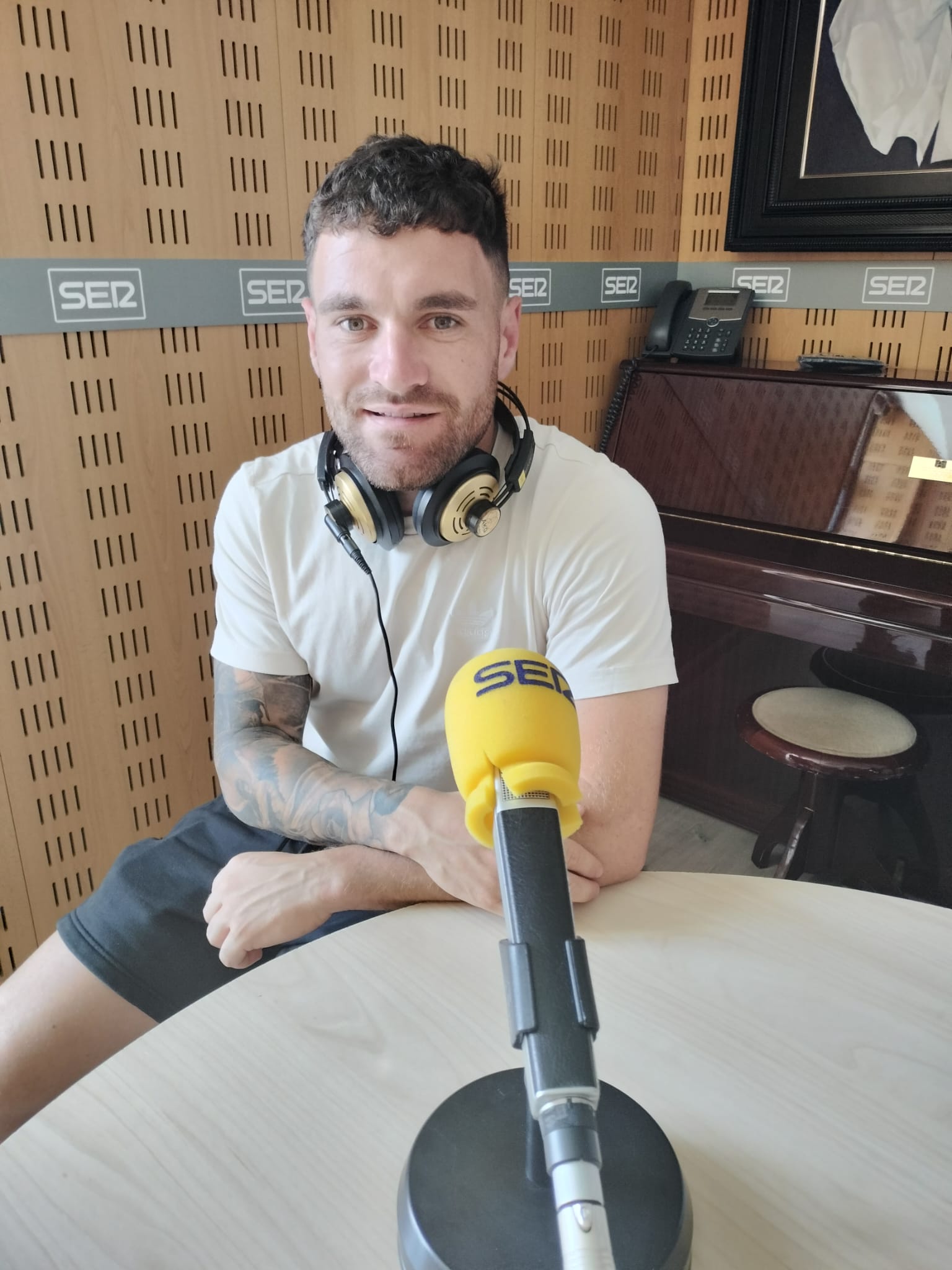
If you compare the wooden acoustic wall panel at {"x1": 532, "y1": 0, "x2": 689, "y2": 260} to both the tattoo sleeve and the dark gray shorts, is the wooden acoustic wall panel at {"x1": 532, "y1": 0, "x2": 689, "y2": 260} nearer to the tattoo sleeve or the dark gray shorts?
the tattoo sleeve

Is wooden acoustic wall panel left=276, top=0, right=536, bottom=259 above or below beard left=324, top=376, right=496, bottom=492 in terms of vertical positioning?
above

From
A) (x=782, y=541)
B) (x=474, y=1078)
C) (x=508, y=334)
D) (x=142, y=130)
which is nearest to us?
(x=474, y=1078)

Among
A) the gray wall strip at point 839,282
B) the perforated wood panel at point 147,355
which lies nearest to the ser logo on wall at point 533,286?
the perforated wood panel at point 147,355

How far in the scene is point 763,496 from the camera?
2.25m

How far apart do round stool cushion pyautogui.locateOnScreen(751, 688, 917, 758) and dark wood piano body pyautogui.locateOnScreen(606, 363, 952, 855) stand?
4.7 inches

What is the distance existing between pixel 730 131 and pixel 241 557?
2087 mm

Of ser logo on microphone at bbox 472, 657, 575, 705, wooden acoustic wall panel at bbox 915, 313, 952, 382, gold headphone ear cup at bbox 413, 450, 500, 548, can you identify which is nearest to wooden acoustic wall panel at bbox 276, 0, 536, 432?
gold headphone ear cup at bbox 413, 450, 500, 548

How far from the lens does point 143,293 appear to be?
1.73 m

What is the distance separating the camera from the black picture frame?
2.25 metres

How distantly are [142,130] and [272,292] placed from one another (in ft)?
1.22

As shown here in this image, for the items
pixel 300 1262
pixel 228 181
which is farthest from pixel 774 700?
pixel 300 1262

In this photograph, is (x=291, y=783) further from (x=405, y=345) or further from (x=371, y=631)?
(x=405, y=345)

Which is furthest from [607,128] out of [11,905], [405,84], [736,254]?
[11,905]

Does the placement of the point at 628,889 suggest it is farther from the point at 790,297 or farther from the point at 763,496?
the point at 790,297
